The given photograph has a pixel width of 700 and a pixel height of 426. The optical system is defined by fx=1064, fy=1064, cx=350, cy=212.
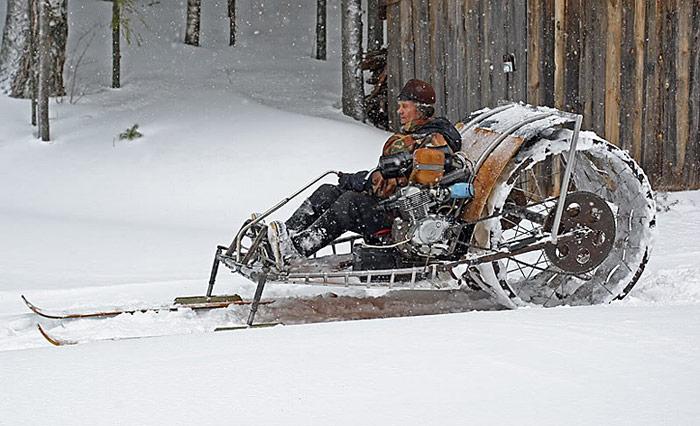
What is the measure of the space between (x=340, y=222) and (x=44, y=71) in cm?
848

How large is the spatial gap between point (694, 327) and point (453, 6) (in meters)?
8.84

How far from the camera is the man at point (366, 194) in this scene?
21.0 ft

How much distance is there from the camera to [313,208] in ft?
22.2

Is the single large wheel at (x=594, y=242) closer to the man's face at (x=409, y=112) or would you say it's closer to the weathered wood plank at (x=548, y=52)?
the man's face at (x=409, y=112)

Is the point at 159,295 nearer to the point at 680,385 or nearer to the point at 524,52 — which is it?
the point at 680,385

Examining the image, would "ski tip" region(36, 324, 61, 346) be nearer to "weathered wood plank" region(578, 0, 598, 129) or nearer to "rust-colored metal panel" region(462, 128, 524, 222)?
"rust-colored metal panel" region(462, 128, 524, 222)

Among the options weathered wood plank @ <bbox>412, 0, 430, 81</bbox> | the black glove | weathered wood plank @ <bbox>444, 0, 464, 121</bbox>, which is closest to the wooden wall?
weathered wood plank @ <bbox>444, 0, 464, 121</bbox>

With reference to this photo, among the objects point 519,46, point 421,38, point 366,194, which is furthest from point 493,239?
point 421,38

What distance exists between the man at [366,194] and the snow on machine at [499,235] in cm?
9

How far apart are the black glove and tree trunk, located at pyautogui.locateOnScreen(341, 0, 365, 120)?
8.82 m

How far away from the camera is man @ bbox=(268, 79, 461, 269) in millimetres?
6398

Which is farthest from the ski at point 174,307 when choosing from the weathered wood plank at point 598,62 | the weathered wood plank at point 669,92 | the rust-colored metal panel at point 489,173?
the weathered wood plank at point 669,92

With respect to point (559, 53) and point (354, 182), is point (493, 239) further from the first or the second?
point (559, 53)

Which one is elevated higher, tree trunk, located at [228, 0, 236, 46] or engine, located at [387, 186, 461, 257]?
tree trunk, located at [228, 0, 236, 46]
